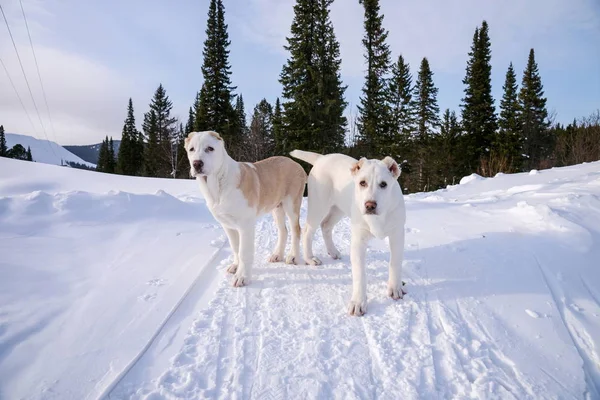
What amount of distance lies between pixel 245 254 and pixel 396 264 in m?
1.89

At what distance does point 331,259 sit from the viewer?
4766 millimetres

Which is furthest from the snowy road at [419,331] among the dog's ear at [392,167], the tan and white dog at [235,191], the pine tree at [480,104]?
the pine tree at [480,104]

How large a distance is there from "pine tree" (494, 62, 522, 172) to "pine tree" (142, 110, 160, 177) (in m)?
44.5

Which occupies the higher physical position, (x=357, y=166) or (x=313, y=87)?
(x=313, y=87)

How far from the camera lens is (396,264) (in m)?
3.49

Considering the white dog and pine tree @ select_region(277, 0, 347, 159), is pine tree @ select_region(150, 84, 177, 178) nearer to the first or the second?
pine tree @ select_region(277, 0, 347, 159)

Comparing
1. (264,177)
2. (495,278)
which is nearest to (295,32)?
(264,177)

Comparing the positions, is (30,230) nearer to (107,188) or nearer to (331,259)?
(331,259)

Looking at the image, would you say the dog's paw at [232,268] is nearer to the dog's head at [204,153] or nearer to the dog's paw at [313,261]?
the dog's paw at [313,261]

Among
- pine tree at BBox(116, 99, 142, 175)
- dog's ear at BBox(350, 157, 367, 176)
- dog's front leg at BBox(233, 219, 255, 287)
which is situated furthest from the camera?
pine tree at BBox(116, 99, 142, 175)

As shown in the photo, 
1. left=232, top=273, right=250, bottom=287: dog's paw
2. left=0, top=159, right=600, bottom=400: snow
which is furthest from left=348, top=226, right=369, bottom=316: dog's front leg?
left=232, top=273, right=250, bottom=287: dog's paw

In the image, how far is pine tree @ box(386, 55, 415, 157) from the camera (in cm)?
3062

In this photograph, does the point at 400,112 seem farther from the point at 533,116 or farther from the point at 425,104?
the point at 533,116

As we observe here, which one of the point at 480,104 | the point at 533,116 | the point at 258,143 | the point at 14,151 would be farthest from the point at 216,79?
the point at 14,151
